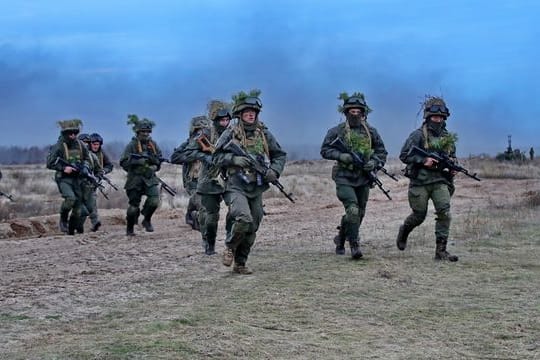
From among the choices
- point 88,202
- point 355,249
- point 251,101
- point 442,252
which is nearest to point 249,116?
point 251,101

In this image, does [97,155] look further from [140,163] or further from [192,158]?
[192,158]

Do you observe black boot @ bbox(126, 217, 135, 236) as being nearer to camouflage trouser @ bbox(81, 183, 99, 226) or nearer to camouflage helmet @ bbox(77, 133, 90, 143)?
camouflage trouser @ bbox(81, 183, 99, 226)

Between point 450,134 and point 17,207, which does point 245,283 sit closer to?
point 450,134

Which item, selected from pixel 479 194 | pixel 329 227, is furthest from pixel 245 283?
pixel 479 194

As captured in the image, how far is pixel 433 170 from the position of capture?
40.9ft

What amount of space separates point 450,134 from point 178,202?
1852 cm

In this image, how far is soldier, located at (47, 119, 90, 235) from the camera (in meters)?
16.9

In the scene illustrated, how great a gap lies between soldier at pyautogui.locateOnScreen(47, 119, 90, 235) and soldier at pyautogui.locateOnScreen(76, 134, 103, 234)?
293 mm

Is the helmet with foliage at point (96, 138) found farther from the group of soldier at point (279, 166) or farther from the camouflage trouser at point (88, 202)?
the group of soldier at point (279, 166)

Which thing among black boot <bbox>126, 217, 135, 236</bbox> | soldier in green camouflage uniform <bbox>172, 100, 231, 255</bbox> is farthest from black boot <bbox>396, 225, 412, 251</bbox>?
black boot <bbox>126, 217, 135, 236</bbox>

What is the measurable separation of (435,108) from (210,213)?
12.0 ft

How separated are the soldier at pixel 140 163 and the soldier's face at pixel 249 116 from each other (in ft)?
19.4

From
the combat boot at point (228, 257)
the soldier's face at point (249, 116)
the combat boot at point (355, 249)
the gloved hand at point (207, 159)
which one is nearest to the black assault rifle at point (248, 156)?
the soldier's face at point (249, 116)

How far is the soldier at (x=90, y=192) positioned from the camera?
17.9m
